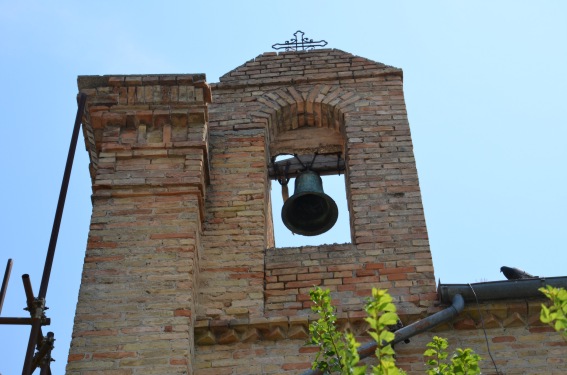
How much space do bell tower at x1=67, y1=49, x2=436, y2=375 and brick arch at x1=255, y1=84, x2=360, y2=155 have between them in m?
0.01

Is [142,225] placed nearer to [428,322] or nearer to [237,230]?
[237,230]

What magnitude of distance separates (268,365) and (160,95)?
2800mm

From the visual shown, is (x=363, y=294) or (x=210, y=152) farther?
(x=210, y=152)

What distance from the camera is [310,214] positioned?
8875 millimetres

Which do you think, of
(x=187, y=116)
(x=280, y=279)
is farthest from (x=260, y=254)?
(x=187, y=116)

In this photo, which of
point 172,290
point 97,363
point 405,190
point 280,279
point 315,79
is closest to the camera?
point 97,363

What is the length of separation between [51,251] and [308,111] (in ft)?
12.9

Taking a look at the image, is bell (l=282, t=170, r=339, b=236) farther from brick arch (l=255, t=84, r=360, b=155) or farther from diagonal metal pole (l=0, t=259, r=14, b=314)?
diagonal metal pole (l=0, t=259, r=14, b=314)

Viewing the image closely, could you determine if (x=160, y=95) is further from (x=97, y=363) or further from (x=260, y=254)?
(x=97, y=363)

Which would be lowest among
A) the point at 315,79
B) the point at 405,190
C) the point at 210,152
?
the point at 405,190

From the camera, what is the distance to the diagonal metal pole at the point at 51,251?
18.8 feet

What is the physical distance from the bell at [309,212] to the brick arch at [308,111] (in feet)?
2.82

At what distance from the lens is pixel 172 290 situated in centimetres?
704

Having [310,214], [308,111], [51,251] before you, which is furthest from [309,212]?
[51,251]
